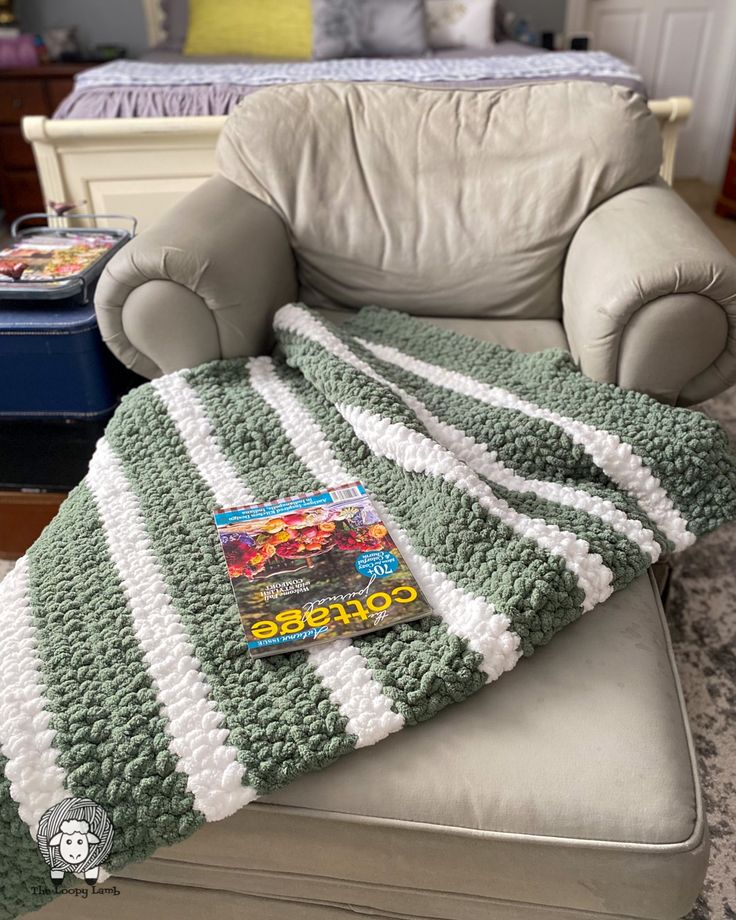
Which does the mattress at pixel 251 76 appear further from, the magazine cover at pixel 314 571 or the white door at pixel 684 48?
A: the magazine cover at pixel 314 571

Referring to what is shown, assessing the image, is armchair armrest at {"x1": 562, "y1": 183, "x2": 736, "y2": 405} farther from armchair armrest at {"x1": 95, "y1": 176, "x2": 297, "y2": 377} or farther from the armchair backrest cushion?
armchair armrest at {"x1": 95, "y1": 176, "x2": 297, "y2": 377}

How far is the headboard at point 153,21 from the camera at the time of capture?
11.9 ft

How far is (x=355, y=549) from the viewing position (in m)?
1.00

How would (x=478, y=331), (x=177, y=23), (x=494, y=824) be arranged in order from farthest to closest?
1. (x=177, y=23)
2. (x=478, y=331)
3. (x=494, y=824)

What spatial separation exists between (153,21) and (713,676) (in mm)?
3737

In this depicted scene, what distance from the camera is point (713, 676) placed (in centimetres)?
134

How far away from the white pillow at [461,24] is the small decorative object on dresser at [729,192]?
1.14m

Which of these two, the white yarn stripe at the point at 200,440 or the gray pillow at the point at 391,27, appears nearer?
the white yarn stripe at the point at 200,440

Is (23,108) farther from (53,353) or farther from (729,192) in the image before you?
(729,192)

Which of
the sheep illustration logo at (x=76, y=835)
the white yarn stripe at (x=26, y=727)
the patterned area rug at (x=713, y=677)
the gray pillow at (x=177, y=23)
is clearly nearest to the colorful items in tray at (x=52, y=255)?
the white yarn stripe at (x=26, y=727)

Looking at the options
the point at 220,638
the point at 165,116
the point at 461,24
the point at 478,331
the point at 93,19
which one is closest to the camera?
the point at 220,638

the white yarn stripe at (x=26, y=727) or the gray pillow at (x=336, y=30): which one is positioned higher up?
the gray pillow at (x=336, y=30)

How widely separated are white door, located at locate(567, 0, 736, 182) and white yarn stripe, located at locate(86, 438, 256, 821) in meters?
3.67

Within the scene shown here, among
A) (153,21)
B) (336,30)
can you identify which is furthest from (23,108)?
(336,30)
